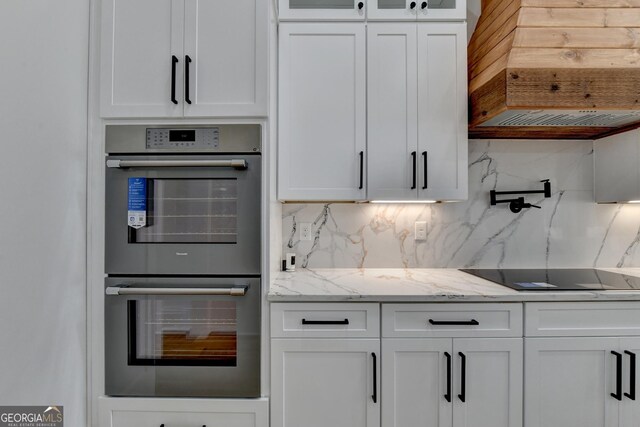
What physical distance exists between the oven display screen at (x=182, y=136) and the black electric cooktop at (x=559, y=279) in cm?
163

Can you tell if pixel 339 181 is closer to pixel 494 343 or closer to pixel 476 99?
pixel 476 99

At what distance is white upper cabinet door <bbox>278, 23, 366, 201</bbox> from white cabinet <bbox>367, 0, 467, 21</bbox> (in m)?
0.22

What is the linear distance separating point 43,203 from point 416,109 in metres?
1.75

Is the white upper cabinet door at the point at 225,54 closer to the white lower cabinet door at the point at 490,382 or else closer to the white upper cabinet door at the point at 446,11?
the white upper cabinet door at the point at 446,11

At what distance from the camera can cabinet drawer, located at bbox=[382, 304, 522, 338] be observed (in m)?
1.49

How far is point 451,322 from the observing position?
4.87ft

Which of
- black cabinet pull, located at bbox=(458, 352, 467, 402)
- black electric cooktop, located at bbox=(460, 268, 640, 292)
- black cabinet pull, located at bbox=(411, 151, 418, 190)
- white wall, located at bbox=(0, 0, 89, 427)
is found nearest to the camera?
white wall, located at bbox=(0, 0, 89, 427)

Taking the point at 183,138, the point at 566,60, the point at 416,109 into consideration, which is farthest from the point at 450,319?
the point at 183,138

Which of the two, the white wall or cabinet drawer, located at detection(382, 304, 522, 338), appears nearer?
the white wall

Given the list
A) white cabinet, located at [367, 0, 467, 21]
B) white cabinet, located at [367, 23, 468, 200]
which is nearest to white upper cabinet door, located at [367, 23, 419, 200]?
white cabinet, located at [367, 23, 468, 200]

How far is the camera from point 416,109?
1.84 meters

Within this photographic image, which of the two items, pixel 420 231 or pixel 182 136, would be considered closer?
pixel 182 136

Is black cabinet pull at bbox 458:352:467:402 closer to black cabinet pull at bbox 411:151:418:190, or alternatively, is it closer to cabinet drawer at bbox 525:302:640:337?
cabinet drawer at bbox 525:302:640:337

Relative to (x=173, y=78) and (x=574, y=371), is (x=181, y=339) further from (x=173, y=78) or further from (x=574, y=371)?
(x=574, y=371)
